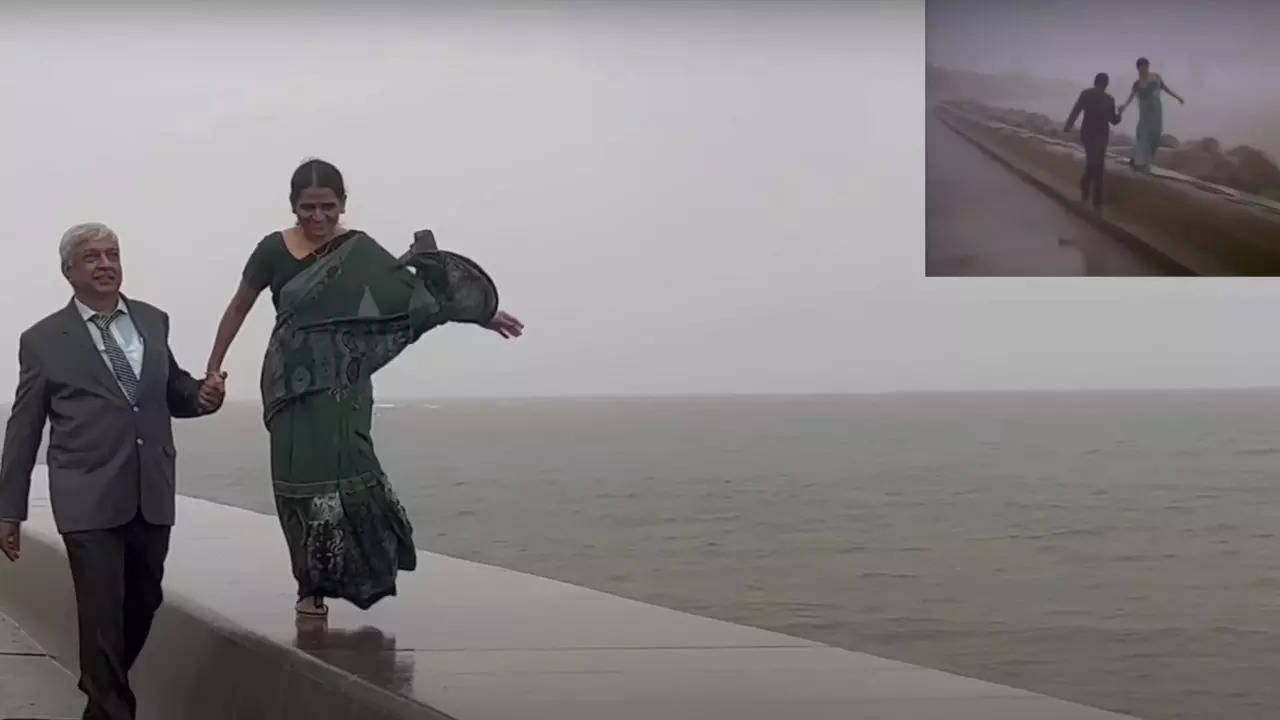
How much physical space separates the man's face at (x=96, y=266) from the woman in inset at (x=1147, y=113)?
59.2ft

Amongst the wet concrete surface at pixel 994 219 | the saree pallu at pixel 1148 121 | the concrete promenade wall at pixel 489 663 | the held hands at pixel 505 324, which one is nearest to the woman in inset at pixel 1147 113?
the saree pallu at pixel 1148 121

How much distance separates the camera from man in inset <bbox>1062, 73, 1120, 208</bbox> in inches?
870

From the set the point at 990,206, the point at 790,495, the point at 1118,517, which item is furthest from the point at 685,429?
the point at 990,206

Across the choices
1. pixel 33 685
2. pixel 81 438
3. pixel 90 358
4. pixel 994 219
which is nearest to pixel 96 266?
pixel 90 358

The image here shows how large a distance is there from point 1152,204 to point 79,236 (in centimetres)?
1797

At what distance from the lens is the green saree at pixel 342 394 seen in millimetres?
4965

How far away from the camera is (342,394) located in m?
4.99

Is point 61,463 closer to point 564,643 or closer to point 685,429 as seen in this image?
point 564,643

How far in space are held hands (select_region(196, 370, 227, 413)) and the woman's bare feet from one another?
55 cm

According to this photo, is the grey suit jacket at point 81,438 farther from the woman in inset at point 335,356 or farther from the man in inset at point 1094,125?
the man in inset at point 1094,125

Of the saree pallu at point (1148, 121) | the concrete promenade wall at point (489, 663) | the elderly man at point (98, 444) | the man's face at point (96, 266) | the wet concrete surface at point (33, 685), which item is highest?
the saree pallu at point (1148, 121)

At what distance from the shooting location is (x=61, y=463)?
469 cm

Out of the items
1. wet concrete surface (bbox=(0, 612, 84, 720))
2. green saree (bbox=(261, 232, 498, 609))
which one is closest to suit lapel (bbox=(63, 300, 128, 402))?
green saree (bbox=(261, 232, 498, 609))

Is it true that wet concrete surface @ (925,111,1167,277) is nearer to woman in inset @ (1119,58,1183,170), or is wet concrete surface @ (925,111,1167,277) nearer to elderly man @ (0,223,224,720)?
woman in inset @ (1119,58,1183,170)
